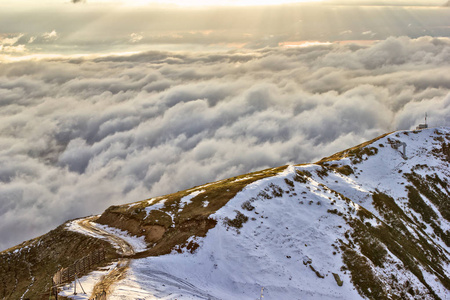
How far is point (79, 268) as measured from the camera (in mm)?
52500

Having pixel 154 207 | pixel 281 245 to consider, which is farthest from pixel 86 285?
pixel 281 245

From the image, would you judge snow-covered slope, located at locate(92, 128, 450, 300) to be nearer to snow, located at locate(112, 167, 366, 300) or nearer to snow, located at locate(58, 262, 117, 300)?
snow, located at locate(112, 167, 366, 300)

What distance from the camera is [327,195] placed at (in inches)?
3194

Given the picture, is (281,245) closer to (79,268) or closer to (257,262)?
(257,262)

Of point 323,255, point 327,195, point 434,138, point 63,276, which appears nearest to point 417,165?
point 434,138

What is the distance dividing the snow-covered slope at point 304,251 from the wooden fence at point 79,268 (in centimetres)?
667

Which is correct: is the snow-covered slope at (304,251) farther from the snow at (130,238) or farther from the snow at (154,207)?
the snow at (154,207)

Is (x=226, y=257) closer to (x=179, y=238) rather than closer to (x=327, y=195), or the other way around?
(x=179, y=238)

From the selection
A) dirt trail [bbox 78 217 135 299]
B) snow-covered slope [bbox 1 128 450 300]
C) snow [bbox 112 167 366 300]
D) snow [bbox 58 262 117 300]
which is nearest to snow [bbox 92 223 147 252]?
snow-covered slope [bbox 1 128 450 300]

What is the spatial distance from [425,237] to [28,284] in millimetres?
91213

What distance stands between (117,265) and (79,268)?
17.8 feet

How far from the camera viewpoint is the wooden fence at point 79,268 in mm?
45334

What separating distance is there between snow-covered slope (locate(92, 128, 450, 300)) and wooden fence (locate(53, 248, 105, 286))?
21.9 ft

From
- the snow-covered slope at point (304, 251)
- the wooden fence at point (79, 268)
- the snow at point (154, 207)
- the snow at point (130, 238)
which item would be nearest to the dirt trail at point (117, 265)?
the snow at point (130, 238)
